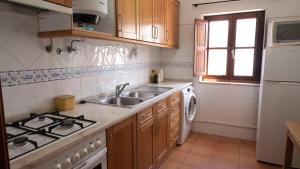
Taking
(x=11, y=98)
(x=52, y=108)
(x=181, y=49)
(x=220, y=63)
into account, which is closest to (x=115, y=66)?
(x=52, y=108)

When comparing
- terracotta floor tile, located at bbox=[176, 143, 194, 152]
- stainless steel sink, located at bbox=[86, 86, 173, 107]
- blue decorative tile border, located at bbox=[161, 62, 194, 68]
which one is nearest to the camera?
stainless steel sink, located at bbox=[86, 86, 173, 107]

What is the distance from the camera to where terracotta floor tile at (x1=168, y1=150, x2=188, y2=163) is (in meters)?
2.48

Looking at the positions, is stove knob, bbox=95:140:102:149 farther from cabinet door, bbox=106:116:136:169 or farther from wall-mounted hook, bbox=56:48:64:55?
wall-mounted hook, bbox=56:48:64:55

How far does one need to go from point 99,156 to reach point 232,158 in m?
1.91

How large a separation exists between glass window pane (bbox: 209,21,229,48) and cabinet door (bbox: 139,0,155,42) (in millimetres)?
1225

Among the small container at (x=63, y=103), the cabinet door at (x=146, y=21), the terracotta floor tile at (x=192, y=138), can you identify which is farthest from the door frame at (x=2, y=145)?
the terracotta floor tile at (x=192, y=138)

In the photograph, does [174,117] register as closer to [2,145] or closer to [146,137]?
[146,137]

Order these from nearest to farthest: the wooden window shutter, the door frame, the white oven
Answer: the door frame
the white oven
the wooden window shutter

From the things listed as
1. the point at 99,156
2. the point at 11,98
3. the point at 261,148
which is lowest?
the point at 261,148

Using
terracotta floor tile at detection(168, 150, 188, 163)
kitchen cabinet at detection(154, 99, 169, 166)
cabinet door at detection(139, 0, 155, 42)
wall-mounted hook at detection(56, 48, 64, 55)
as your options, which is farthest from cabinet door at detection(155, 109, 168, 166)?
wall-mounted hook at detection(56, 48, 64, 55)

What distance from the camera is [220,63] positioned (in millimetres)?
3197

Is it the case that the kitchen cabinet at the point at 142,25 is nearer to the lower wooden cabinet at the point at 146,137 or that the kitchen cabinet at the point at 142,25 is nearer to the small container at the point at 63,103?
the small container at the point at 63,103

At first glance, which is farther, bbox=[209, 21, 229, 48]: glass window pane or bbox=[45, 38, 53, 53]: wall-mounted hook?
bbox=[209, 21, 229, 48]: glass window pane

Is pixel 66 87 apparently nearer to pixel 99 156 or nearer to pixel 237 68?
pixel 99 156
